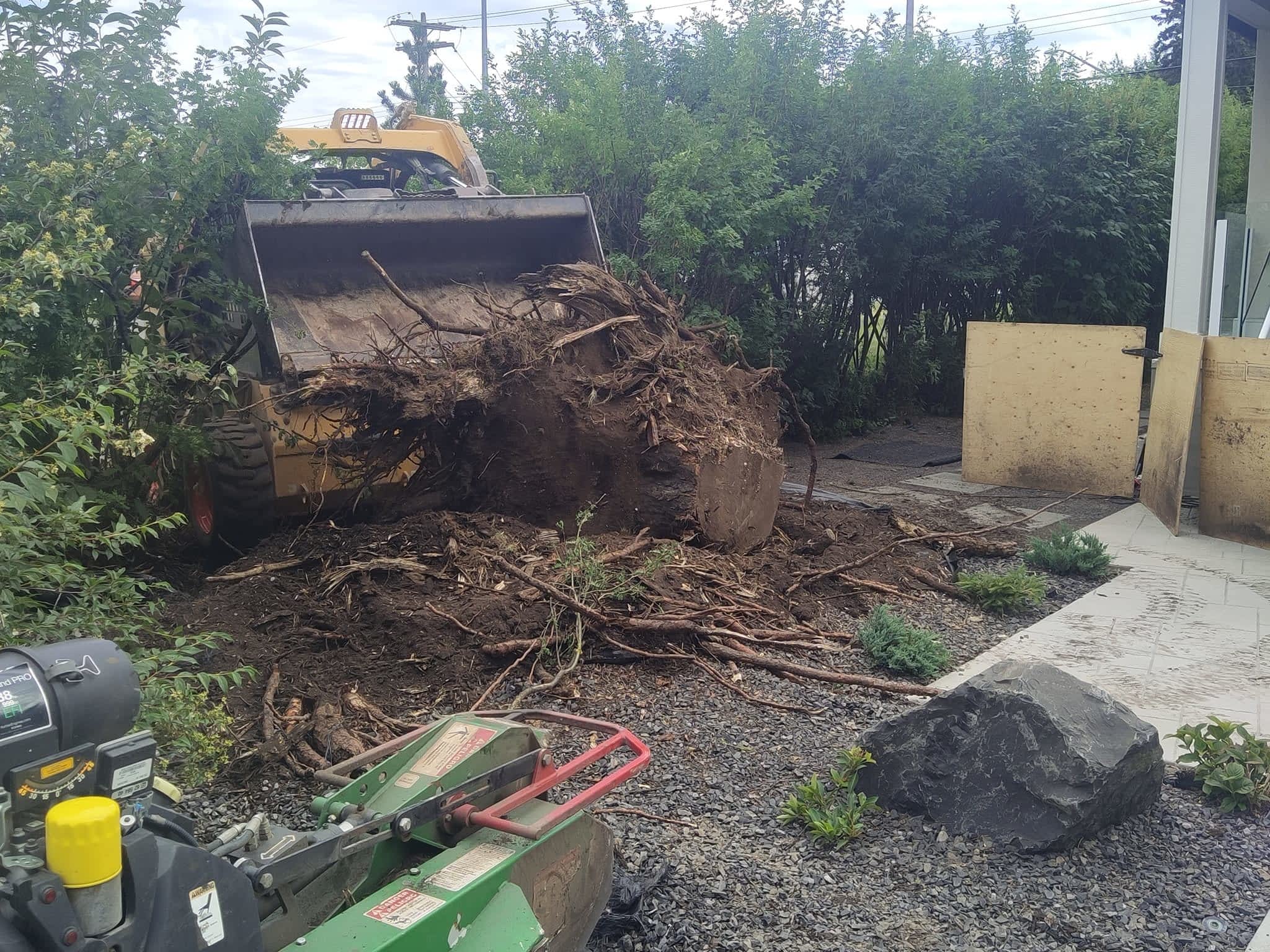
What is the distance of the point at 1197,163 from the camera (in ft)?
30.3

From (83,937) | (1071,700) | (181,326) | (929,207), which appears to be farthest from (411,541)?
(929,207)

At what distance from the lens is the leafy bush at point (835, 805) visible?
3.65 metres

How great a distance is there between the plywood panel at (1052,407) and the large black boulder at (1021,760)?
6.09 meters

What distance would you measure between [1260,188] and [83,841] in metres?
13.2

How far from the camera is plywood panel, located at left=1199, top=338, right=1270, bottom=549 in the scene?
306 inches

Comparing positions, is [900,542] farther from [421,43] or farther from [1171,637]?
[421,43]

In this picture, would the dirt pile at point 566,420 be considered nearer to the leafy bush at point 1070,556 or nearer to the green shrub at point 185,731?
the leafy bush at point 1070,556

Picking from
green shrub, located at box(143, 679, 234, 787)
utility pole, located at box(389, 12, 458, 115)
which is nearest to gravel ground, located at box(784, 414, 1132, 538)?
green shrub, located at box(143, 679, 234, 787)

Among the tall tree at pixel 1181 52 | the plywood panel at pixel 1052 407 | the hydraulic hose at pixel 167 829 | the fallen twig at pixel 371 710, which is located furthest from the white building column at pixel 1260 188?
Result: the hydraulic hose at pixel 167 829

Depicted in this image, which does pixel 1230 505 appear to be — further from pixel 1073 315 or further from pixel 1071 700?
pixel 1073 315

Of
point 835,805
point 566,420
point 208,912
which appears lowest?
point 835,805

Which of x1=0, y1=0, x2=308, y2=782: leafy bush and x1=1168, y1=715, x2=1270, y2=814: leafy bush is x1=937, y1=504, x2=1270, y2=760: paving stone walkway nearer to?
x1=1168, y1=715, x2=1270, y2=814: leafy bush

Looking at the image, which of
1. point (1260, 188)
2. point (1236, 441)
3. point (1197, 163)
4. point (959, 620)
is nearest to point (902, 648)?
point (959, 620)

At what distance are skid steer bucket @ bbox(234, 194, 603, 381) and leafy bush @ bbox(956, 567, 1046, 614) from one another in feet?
10.4
